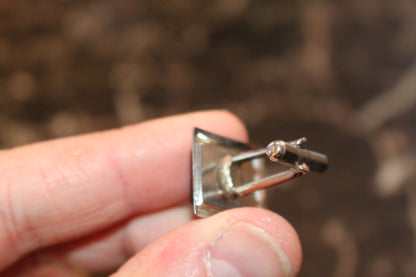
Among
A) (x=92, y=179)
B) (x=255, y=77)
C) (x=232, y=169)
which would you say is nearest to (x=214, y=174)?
(x=232, y=169)

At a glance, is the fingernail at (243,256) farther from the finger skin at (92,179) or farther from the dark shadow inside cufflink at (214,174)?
the finger skin at (92,179)

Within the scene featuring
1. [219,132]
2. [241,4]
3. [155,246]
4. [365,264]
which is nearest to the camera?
[155,246]

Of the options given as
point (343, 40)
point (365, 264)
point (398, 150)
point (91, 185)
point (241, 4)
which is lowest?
point (365, 264)

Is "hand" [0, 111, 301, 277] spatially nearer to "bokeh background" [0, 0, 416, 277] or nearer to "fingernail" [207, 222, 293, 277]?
"fingernail" [207, 222, 293, 277]

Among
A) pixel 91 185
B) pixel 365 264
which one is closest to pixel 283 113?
pixel 365 264

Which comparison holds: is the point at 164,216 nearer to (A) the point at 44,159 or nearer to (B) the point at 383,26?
(A) the point at 44,159

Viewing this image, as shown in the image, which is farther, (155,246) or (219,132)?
(219,132)
